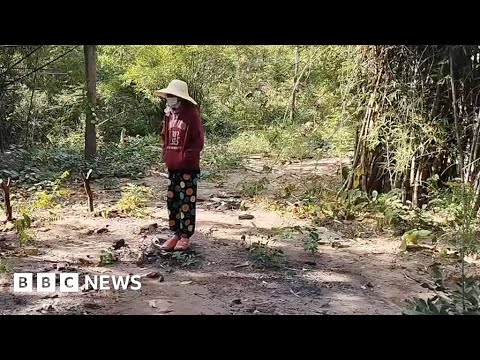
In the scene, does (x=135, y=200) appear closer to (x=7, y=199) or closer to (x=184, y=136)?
(x=184, y=136)

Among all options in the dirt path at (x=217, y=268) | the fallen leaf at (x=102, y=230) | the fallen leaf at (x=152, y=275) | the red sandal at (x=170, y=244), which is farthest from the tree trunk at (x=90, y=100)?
the fallen leaf at (x=152, y=275)

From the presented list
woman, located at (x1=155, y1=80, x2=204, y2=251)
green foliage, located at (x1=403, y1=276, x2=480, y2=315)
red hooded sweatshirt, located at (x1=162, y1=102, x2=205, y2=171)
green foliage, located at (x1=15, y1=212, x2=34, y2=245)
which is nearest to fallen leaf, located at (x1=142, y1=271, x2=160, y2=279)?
woman, located at (x1=155, y1=80, x2=204, y2=251)

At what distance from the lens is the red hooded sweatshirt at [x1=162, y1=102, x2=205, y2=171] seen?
8.07 ft

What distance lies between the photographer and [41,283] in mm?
2250

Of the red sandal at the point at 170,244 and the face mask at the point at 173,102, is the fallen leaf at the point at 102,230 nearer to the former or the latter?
the red sandal at the point at 170,244

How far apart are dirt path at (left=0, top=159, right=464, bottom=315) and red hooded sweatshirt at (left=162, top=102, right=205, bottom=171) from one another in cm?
20

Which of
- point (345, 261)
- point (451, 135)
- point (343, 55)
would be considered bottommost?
point (345, 261)

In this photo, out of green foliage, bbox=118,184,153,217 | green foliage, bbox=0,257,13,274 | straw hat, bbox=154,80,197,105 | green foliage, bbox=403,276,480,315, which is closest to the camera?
green foliage, bbox=403,276,480,315

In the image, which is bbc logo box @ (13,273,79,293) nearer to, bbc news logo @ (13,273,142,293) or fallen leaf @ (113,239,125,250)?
bbc news logo @ (13,273,142,293)
